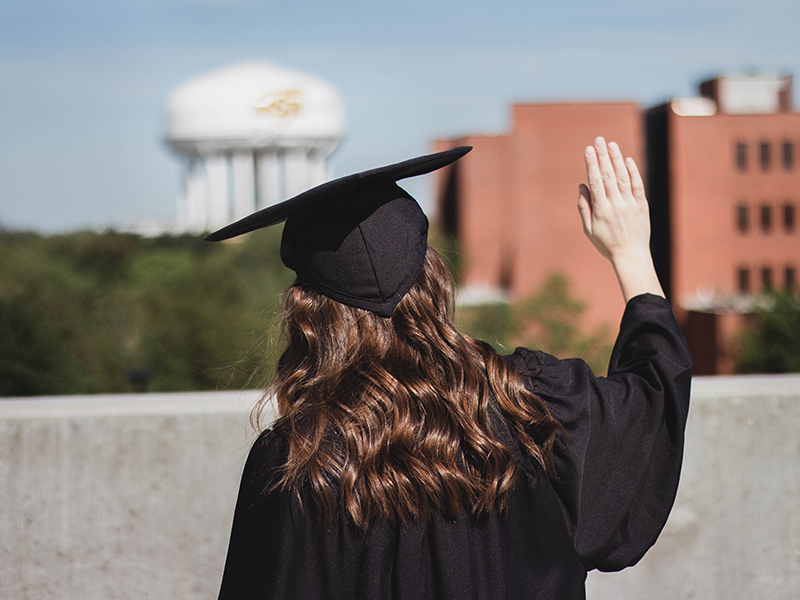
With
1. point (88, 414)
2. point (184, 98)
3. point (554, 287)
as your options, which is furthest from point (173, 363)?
point (184, 98)

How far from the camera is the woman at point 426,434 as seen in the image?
1.43 metres

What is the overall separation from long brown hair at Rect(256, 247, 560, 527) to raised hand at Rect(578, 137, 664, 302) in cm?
35

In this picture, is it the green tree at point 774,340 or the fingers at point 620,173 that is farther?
the green tree at point 774,340

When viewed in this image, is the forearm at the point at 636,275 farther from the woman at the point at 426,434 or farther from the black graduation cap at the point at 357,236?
the black graduation cap at the point at 357,236

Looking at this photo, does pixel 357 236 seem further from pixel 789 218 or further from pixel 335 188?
pixel 789 218

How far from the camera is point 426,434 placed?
1448mm

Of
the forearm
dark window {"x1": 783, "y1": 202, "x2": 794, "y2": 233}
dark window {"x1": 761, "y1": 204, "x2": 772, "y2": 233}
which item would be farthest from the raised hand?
dark window {"x1": 783, "y1": 202, "x2": 794, "y2": 233}

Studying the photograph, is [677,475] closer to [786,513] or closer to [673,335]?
[673,335]

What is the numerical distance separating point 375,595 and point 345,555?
0.09m

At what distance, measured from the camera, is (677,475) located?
5.45 ft

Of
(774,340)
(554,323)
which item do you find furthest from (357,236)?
(554,323)

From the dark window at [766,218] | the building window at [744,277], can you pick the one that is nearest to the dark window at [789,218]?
the dark window at [766,218]

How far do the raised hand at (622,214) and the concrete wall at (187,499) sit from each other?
1.30m

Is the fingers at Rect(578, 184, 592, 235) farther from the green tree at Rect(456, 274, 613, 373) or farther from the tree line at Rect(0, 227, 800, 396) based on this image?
the green tree at Rect(456, 274, 613, 373)
